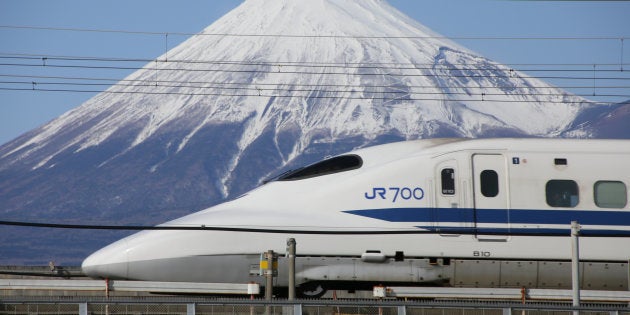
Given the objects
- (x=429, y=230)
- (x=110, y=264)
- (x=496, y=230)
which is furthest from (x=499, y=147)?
(x=110, y=264)

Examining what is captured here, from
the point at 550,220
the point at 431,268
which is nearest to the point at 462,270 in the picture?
the point at 431,268

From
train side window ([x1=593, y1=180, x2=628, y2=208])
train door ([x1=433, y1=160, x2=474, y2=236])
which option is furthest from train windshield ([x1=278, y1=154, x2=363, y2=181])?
train side window ([x1=593, y1=180, x2=628, y2=208])

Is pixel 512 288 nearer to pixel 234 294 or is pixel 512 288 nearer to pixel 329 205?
pixel 329 205

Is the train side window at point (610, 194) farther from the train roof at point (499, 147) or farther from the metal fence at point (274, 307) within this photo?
the metal fence at point (274, 307)

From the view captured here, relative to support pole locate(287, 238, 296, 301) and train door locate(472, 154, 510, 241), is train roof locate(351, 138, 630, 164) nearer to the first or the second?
train door locate(472, 154, 510, 241)

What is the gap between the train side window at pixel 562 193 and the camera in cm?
2733

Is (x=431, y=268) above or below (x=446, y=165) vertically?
below

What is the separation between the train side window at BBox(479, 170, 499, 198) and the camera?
27.3m

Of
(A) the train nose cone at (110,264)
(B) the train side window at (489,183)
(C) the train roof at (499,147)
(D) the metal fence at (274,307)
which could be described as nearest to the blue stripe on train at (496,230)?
(B) the train side window at (489,183)

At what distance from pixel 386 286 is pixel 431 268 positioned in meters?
1.12

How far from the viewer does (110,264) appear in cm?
2689

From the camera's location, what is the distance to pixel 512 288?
1052 inches

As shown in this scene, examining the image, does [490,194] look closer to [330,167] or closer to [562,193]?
[562,193]

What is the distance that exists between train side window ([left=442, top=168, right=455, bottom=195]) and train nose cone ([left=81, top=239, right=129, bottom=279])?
7462 mm
